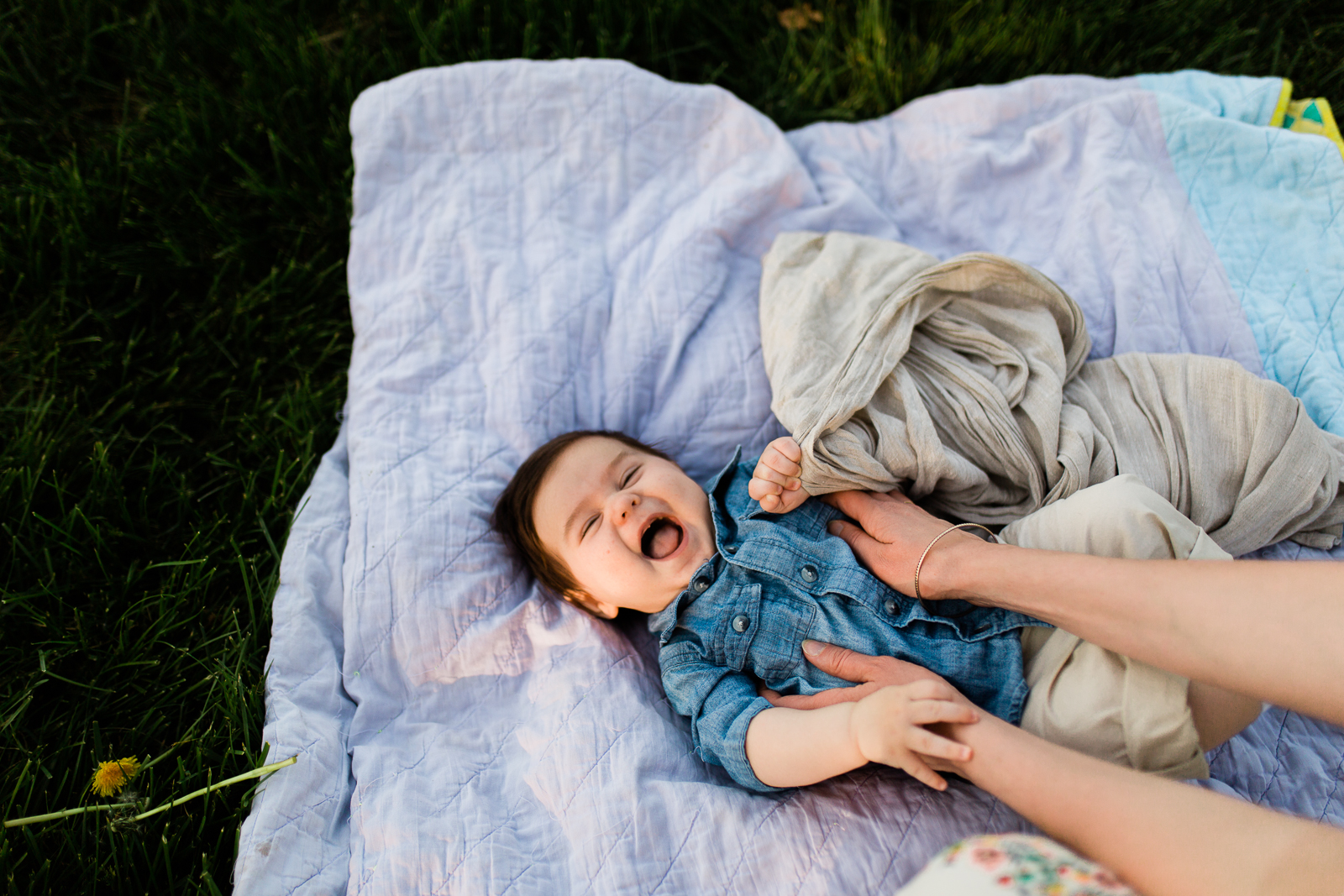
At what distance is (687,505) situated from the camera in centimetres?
174

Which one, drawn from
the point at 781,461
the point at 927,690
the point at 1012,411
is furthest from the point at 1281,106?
the point at 927,690

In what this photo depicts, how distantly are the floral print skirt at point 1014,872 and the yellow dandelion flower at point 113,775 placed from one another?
4.34ft

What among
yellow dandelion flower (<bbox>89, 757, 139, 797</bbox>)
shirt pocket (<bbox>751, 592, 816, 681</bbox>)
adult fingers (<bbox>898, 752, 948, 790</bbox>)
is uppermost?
adult fingers (<bbox>898, 752, 948, 790</bbox>)

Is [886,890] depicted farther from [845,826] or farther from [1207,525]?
[1207,525]

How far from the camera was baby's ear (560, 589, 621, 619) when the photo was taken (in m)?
1.77

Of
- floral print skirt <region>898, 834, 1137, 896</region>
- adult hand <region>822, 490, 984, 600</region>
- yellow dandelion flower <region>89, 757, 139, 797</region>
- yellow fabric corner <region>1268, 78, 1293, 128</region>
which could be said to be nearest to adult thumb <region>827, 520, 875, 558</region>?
adult hand <region>822, 490, 984, 600</region>

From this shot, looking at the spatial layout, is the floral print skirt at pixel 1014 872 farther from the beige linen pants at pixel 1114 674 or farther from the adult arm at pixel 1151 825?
the beige linen pants at pixel 1114 674

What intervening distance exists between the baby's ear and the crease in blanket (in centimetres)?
48

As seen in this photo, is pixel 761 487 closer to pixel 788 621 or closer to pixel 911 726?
pixel 788 621

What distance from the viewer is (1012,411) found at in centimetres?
179

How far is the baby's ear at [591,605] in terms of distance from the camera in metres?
1.77

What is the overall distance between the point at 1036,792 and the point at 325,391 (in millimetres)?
1756

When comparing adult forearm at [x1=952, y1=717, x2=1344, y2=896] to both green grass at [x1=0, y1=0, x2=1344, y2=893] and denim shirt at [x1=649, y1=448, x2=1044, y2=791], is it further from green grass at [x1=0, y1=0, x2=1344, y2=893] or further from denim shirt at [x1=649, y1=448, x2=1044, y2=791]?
green grass at [x1=0, y1=0, x2=1344, y2=893]

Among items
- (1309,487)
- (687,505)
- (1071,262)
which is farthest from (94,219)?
(1309,487)
